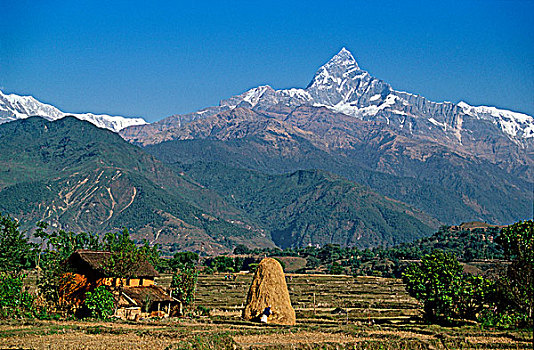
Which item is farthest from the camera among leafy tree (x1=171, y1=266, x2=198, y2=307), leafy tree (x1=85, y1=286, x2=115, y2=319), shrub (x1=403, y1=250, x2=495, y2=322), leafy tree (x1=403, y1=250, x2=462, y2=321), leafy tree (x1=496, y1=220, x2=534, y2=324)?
leafy tree (x1=171, y1=266, x2=198, y2=307)

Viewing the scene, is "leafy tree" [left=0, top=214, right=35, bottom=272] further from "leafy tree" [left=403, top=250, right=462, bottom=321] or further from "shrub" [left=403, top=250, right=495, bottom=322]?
"shrub" [left=403, top=250, right=495, bottom=322]

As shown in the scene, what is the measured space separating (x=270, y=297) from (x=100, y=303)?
15895 millimetres

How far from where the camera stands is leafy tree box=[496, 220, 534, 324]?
4588 cm

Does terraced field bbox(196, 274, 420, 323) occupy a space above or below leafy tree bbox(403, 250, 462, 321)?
below

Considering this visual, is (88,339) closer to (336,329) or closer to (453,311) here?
(336,329)

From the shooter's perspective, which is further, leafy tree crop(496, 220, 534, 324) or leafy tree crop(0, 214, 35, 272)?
leafy tree crop(0, 214, 35, 272)

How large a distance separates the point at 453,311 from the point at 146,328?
90.9 feet

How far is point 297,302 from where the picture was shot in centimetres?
8994

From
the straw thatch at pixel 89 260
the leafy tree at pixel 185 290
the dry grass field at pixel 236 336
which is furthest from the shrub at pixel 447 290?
the straw thatch at pixel 89 260

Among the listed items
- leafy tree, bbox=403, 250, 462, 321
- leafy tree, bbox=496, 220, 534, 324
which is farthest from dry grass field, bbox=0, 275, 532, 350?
leafy tree, bbox=496, 220, 534, 324

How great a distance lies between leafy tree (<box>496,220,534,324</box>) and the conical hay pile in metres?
18.7

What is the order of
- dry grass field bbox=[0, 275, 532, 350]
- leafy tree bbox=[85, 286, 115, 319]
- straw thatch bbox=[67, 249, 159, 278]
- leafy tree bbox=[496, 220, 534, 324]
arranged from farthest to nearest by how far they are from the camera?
1. straw thatch bbox=[67, 249, 159, 278]
2. leafy tree bbox=[85, 286, 115, 319]
3. leafy tree bbox=[496, 220, 534, 324]
4. dry grass field bbox=[0, 275, 532, 350]

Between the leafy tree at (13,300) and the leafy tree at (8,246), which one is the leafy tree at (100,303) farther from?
the leafy tree at (8,246)

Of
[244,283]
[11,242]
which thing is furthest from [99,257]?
[244,283]
